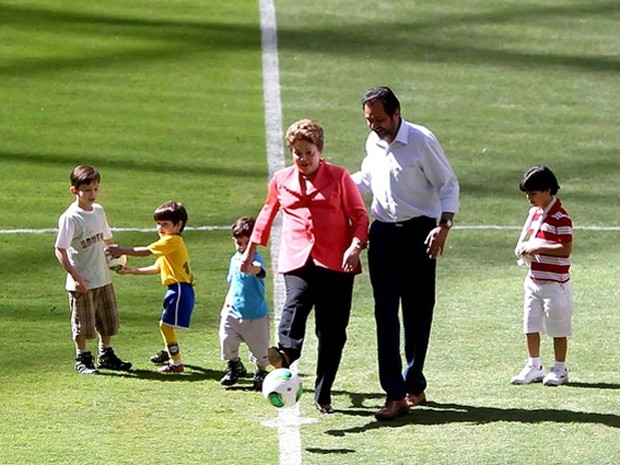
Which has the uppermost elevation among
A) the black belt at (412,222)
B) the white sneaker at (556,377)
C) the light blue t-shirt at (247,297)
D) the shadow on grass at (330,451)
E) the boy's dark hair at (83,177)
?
the boy's dark hair at (83,177)

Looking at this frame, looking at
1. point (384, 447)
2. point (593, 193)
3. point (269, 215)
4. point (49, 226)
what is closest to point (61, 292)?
point (49, 226)

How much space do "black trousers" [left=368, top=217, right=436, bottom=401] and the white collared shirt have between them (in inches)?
3.3

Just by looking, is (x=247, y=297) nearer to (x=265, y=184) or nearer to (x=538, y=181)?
(x=538, y=181)

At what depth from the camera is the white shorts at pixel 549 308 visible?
9.89 metres

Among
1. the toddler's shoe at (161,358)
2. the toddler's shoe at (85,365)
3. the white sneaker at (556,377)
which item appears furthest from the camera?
the toddler's shoe at (161,358)

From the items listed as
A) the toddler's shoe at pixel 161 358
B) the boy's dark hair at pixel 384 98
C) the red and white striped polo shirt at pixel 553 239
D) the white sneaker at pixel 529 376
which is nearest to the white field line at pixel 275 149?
the toddler's shoe at pixel 161 358

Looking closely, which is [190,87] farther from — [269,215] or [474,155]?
[269,215]

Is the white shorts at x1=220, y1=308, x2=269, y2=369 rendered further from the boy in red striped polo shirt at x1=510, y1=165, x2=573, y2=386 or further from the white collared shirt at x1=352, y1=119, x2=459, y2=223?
the boy in red striped polo shirt at x1=510, y1=165, x2=573, y2=386

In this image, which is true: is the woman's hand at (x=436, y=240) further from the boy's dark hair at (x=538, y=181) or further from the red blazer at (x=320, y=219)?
the boy's dark hair at (x=538, y=181)

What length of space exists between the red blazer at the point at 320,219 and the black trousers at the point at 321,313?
0.30ft

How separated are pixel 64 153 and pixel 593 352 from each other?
26.6 ft

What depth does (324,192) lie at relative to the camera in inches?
358

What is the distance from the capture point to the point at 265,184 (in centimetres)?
1605

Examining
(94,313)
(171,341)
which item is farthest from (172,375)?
(94,313)
